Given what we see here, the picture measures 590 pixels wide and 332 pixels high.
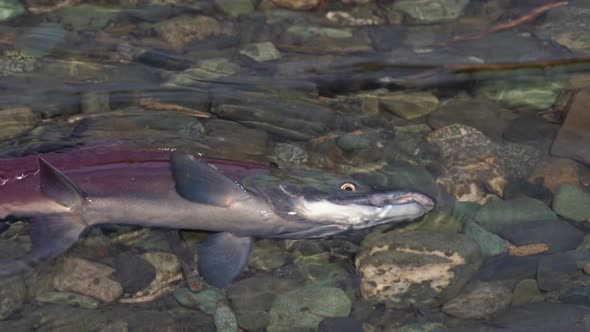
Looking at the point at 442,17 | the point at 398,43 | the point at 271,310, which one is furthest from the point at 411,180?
the point at 442,17

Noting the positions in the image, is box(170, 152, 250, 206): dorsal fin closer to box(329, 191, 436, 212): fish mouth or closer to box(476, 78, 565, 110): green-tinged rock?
box(329, 191, 436, 212): fish mouth

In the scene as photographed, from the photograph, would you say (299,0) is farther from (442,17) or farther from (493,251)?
(493,251)

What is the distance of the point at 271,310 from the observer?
4.68 meters

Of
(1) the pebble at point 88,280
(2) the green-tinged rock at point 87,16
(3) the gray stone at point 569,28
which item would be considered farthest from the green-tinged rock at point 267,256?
(3) the gray stone at point 569,28

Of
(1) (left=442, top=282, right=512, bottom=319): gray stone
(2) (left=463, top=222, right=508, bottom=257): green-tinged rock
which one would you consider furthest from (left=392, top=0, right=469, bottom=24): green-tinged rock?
(1) (left=442, top=282, right=512, bottom=319): gray stone

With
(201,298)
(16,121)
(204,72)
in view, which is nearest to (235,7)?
(204,72)

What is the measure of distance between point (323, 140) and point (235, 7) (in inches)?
90.9

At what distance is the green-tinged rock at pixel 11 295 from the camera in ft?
15.1

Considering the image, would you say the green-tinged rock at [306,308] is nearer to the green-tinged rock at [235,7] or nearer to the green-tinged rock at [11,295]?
the green-tinged rock at [11,295]

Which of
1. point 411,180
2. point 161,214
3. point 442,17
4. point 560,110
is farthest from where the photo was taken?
point 442,17

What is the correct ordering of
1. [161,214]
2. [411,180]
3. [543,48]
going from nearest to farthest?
1. [161,214]
2. [411,180]
3. [543,48]

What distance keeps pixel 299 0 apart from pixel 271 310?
3.85 m

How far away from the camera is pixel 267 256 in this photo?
5004 millimetres

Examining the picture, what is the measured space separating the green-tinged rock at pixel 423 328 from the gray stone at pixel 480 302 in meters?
0.12
